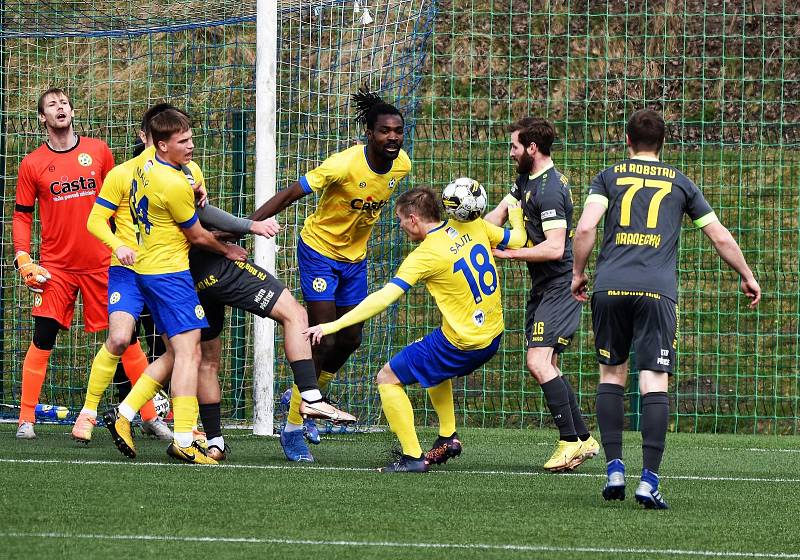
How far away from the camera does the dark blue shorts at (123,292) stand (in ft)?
25.3

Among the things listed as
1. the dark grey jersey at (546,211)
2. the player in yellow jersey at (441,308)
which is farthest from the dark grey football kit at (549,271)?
the player in yellow jersey at (441,308)

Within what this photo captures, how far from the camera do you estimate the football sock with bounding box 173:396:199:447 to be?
7211mm

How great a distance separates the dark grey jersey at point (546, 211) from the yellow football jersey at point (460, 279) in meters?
0.53

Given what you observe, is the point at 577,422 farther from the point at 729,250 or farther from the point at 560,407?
the point at 729,250

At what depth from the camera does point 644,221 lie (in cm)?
602

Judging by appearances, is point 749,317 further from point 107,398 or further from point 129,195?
point 129,195

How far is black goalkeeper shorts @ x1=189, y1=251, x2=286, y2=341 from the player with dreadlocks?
42 centimetres

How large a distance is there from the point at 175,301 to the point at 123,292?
2.03ft

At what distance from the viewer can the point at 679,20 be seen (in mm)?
16234

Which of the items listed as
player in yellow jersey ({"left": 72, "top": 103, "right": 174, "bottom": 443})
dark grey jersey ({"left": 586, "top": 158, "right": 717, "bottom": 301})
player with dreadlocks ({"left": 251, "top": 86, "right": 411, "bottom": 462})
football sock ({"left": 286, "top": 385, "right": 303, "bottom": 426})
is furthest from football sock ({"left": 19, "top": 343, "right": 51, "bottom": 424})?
dark grey jersey ({"left": 586, "top": 158, "right": 717, "bottom": 301})

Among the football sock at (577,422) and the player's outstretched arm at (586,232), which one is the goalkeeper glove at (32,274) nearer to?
the football sock at (577,422)

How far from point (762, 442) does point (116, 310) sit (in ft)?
16.7

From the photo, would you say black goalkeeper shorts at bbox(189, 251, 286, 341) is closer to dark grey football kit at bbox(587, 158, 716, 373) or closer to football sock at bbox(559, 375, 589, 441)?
football sock at bbox(559, 375, 589, 441)

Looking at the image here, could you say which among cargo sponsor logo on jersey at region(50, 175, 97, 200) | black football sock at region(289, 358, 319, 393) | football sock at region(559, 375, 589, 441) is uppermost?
cargo sponsor logo on jersey at region(50, 175, 97, 200)
